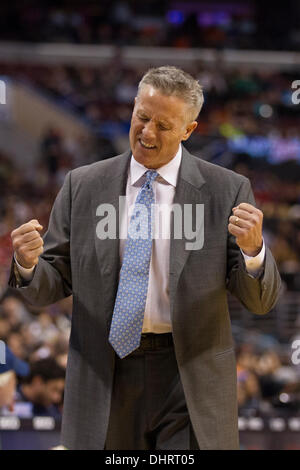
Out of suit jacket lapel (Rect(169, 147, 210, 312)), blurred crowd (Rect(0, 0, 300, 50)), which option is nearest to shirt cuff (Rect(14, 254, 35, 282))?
suit jacket lapel (Rect(169, 147, 210, 312))

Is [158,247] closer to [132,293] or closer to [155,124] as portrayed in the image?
[132,293]

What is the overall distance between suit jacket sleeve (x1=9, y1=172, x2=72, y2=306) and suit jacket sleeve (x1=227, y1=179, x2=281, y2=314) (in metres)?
0.42

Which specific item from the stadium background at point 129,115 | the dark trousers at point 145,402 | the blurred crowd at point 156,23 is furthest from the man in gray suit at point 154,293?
the blurred crowd at point 156,23

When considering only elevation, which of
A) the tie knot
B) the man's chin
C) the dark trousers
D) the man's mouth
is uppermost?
the man's mouth

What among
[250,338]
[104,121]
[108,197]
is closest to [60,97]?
[104,121]

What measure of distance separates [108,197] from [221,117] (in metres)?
7.23

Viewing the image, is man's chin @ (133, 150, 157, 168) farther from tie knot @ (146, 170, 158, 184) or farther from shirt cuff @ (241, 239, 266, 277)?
shirt cuff @ (241, 239, 266, 277)

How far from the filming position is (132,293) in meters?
1.83

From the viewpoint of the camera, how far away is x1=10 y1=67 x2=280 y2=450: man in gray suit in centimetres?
182

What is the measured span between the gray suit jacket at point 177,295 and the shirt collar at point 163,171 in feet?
0.06

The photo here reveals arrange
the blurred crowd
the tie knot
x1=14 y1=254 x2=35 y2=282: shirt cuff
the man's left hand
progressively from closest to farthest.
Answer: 1. the man's left hand
2. x1=14 y1=254 x2=35 y2=282: shirt cuff
3. the tie knot
4. the blurred crowd

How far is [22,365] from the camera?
125 inches

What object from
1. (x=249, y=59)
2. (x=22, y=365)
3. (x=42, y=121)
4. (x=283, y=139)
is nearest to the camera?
(x=22, y=365)
